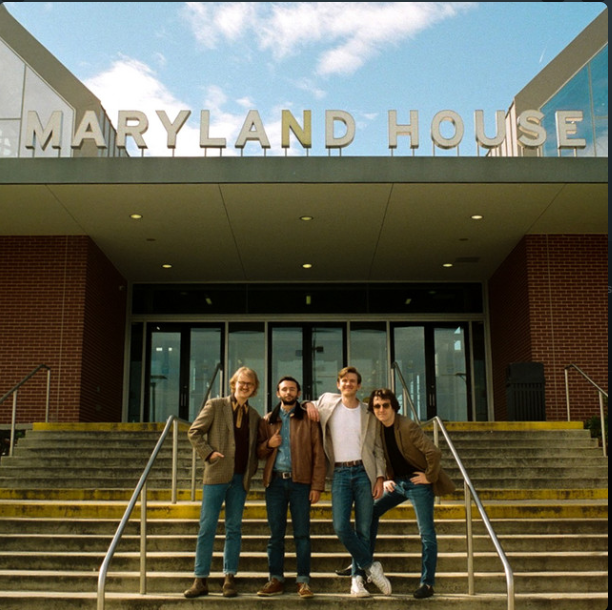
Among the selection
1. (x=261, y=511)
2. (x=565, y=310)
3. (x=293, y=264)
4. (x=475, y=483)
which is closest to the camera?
(x=261, y=511)

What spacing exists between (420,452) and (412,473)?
0.18 metres

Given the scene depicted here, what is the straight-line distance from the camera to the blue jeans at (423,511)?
6.16 meters

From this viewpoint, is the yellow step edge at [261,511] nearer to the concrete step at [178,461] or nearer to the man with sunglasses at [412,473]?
the man with sunglasses at [412,473]

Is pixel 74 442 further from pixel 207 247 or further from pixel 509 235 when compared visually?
pixel 509 235

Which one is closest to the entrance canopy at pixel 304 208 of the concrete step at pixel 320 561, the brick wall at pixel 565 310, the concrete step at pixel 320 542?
the brick wall at pixel 565 310

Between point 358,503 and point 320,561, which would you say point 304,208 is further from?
point 358,503

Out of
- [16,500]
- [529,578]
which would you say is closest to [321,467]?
[529,578]

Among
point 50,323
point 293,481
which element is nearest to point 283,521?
point 293,481

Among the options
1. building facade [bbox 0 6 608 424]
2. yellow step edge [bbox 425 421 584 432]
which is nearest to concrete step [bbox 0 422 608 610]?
yellow step edge [bbox 425 421 584 432]

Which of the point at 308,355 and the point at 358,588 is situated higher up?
the point at 308,355

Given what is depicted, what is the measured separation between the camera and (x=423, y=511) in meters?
6.25

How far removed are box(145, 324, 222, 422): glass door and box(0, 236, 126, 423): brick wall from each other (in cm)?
268

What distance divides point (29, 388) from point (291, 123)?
623cm

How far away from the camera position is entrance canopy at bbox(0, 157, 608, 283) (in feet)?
38.1
